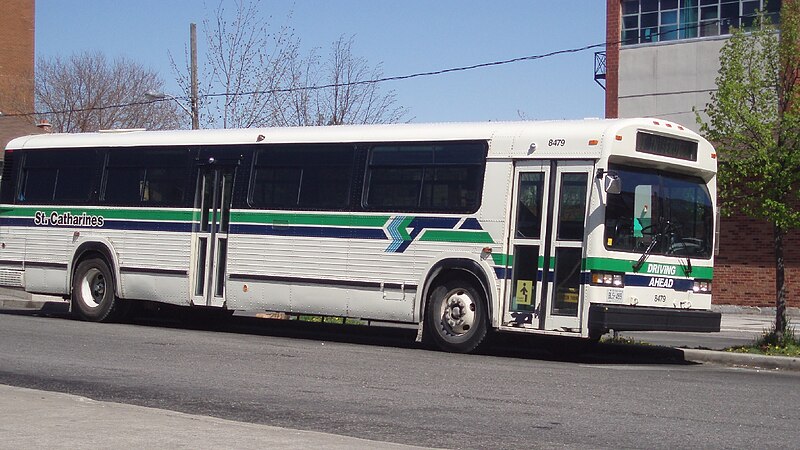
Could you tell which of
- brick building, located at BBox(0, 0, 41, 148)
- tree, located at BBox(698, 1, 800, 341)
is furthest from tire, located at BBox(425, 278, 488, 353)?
brick building, located at BBox(0, 0, 41, 148)

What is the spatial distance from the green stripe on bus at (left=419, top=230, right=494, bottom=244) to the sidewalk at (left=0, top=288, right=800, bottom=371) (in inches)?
120

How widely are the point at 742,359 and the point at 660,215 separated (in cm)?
209

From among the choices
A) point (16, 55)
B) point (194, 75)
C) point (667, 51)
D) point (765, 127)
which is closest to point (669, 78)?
point (667, 51)

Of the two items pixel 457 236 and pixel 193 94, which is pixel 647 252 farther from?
pixel 193 94

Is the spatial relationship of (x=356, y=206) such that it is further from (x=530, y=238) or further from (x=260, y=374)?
(x=260, y=374)

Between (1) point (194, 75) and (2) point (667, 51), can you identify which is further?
(2) point (667, 51)

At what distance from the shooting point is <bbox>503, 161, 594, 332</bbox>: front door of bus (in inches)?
592

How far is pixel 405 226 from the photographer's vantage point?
1648 cm

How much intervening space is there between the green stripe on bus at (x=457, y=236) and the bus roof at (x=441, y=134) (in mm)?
1074

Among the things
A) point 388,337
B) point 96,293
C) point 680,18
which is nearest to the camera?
point 388,337

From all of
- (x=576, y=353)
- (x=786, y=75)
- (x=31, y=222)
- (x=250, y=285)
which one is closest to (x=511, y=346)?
(x=576, y=353)

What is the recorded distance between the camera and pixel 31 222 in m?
21.0

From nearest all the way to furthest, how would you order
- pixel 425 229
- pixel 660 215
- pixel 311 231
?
pixel 660 215 < pixel 425 229 < pixel 311 231

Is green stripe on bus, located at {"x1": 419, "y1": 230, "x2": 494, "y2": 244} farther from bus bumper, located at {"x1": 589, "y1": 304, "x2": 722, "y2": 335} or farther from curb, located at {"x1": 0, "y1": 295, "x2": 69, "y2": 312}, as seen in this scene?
curb, located at {"x1": 0, "y1": 295, "x2": 69, "y2": 312}
